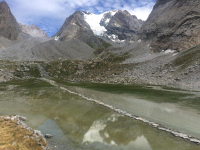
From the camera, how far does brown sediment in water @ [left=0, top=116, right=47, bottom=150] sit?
9730 mm

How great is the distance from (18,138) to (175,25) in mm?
134569

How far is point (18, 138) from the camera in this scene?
1087 cm

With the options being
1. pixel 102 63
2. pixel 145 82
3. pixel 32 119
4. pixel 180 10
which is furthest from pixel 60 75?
pixel 180 10

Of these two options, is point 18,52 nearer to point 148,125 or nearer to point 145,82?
point 145,82

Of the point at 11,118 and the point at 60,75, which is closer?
the point at 11,118

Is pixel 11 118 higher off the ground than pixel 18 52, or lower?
lower

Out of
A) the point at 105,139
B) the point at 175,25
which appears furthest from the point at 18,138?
the point at 175,25

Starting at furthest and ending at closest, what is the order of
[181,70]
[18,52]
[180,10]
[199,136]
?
1. [18,52]
2. [180,10]
3. [181,70]
4. [199,136]

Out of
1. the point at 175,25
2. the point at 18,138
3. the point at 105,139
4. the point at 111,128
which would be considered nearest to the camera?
the point at 18,138

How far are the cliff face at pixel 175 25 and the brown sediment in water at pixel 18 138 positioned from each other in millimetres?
108112

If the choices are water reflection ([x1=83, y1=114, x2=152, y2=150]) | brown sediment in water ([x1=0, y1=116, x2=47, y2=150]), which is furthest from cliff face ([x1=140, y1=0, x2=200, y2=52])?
brown sediment in water ([x1=0, y1=116, x2=47, y2=150])

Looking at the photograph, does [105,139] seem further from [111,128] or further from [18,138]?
[18,138]

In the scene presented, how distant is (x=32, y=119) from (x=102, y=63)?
93.4 meters

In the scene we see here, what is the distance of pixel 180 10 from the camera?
121 meters
